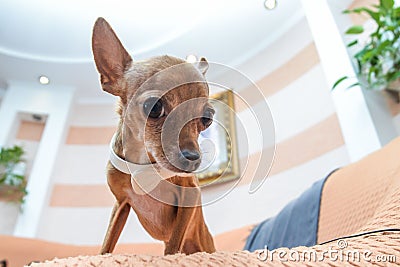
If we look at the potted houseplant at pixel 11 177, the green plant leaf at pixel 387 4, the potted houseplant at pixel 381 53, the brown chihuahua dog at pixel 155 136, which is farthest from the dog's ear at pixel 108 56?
the potted houseplant at pixel 11 177

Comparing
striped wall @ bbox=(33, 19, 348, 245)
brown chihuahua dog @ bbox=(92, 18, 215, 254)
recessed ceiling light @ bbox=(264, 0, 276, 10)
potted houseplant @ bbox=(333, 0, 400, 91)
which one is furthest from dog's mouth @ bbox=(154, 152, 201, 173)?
recessed ceiling light @ bbox=(264, 0, 276, 10)

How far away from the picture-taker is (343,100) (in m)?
1.69

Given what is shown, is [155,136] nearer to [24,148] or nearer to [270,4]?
[270,4]

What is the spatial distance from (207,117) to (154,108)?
3.3 inches

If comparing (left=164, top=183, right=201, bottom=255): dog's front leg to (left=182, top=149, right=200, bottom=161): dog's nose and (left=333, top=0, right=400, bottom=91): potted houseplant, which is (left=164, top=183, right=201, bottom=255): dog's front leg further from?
(left=333, top=0, right=400, bottom=91): potted houseplant

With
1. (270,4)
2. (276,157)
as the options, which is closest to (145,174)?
(276,157)

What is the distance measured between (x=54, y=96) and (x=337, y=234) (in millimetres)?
2611

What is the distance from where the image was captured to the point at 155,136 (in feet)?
1.48

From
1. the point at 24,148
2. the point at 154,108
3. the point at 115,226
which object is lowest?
the point at 24,148

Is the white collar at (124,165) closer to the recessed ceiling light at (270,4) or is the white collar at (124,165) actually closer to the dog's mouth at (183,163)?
the dog's mouth at (183,163)

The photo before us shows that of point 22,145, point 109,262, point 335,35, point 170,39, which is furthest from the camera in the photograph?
point 22,145

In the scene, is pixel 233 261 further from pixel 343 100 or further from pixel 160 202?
pixel 343 100

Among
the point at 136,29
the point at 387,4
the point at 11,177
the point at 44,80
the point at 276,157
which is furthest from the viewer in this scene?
the point at 44,80

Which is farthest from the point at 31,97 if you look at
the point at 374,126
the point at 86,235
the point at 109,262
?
the point at 109,262
